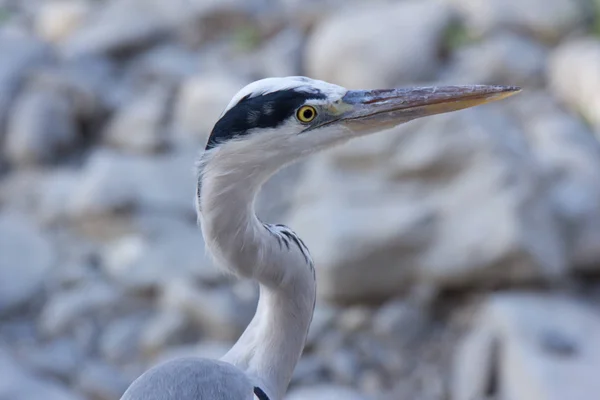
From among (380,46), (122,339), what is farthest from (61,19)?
(122,339)

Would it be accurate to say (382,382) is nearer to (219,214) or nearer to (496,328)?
(496,328)

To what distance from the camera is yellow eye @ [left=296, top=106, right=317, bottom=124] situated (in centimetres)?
147

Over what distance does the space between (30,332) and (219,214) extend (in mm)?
2397

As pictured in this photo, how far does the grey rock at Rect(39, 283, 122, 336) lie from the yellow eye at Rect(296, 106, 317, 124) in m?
2.38

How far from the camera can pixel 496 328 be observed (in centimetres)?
297

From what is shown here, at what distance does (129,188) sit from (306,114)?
3.06 metres

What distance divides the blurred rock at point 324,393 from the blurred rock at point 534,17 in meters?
3.48

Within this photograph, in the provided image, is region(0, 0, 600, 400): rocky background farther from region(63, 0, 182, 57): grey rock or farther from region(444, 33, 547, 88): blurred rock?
region(63, 0, 182, 57): grey rock

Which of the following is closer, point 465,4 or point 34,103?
point 34,103

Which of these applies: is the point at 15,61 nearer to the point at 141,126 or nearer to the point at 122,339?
the point at 141,126

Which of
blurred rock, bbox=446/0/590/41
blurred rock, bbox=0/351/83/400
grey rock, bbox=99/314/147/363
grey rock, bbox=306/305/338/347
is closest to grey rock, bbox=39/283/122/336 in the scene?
grey rock, bbox=99/314/147/363

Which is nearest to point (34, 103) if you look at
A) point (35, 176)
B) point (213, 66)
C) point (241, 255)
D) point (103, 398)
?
point (35, 176)

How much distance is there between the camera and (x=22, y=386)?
9.08 ft

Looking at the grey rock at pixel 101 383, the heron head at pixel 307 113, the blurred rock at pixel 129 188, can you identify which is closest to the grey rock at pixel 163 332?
the grey rock at pixel 101 383
